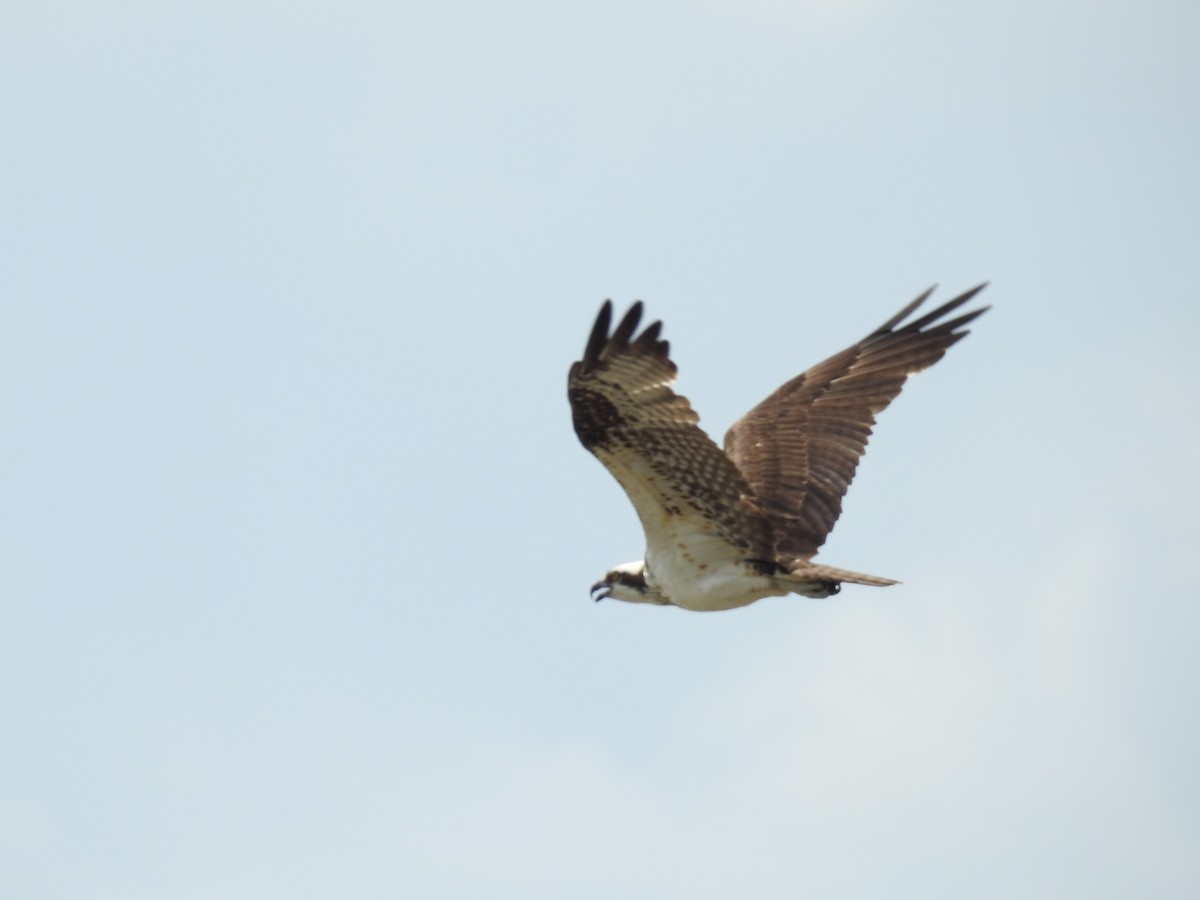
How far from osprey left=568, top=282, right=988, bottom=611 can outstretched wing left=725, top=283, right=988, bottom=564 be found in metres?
0.01

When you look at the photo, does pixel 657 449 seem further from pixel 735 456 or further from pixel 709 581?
pixel 735 456

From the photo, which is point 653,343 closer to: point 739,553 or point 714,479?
point 714,479

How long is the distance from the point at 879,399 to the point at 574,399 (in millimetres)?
4168

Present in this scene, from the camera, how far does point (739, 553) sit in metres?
11.8

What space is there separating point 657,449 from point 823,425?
324 cm

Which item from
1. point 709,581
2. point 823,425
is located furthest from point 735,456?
point 709,581

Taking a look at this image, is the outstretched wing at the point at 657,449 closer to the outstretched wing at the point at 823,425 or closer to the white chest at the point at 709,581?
the white chest at the point at 709,581

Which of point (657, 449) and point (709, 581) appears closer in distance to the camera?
point (657, 449)

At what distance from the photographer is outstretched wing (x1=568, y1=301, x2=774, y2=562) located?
1030cm

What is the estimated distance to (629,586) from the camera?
41.1ft

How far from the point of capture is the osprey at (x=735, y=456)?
34.3ft

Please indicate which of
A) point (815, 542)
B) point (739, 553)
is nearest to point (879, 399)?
point (815, 542)

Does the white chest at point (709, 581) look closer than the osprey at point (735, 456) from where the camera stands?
No

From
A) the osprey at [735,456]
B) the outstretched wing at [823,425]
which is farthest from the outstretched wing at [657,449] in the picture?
the outstretched wing at [823,425]
